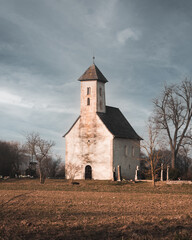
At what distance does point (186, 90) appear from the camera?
48.2m

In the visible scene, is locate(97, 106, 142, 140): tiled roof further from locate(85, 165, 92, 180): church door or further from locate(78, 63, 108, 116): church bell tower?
locate(85, 165, 92, 180): church door

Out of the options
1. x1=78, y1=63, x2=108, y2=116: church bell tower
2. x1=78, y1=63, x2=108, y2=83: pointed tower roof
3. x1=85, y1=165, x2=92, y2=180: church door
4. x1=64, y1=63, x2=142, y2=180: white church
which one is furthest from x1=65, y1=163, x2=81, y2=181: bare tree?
x1=78, y1=63, x2=108, y2=83: pointed tower roof

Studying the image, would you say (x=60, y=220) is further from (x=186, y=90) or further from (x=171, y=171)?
(x=186, y=90)

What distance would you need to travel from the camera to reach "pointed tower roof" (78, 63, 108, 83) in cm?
4791

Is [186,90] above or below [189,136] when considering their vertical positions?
above

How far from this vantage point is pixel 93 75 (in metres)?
48.2

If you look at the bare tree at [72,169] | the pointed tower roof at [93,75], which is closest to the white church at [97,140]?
the pointed tower roof at [93,75]

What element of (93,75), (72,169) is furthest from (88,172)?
(93,75)

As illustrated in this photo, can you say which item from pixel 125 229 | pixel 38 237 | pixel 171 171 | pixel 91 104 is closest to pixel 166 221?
pixel 125 229

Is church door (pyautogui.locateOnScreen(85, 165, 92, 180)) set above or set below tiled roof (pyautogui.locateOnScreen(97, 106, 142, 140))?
below

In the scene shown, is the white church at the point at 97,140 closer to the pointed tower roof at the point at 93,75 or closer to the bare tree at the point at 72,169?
the pointed tower roof at the point at 93,75

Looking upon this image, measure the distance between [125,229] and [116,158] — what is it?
35.5m

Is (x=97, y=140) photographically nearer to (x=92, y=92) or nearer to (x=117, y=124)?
(x=117, y=124)

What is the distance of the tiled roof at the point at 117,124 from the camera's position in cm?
4684
